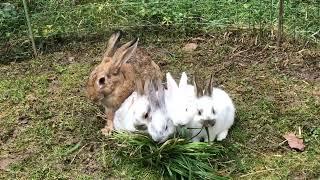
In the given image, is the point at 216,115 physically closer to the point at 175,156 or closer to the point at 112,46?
the point at 175,156

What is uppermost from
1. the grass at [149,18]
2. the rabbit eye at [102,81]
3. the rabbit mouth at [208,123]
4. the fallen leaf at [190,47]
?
the grass at [149,18]

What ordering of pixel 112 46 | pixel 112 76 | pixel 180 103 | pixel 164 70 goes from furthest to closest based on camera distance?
pixel 164 70
pixel 112 46
pixel 112 76
pixel 180 103

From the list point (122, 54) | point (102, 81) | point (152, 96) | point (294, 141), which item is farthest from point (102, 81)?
point (294, 141)

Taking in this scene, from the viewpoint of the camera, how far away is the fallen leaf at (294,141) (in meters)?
4.45

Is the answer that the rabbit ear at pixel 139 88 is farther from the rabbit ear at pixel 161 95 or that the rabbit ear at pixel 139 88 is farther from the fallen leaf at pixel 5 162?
the fallen leaf at pixel 5 162

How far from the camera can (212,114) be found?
13.7 ft

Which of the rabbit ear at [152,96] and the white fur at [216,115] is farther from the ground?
the rabbit ear at [152,96]

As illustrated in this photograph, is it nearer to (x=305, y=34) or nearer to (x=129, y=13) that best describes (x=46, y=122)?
(x=129, y=13)

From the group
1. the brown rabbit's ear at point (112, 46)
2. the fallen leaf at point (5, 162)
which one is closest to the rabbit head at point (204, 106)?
the brown rabbit's ear at point (112, 46)

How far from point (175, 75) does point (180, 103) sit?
1.18 m

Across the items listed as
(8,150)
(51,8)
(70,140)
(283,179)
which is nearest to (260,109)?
(283,179)

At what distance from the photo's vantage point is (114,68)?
182 inches

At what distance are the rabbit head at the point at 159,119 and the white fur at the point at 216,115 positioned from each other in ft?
0.56

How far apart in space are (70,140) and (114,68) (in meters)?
0.63
